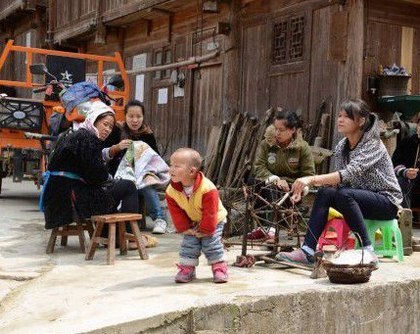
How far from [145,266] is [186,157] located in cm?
118

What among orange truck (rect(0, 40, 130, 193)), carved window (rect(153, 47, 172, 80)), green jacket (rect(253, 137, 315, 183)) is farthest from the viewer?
carved window (rect(153, 47, 172, 80))

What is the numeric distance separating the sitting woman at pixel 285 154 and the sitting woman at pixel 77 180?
1.59m

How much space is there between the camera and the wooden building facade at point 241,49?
8039mm

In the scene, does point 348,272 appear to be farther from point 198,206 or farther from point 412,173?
point 412,173

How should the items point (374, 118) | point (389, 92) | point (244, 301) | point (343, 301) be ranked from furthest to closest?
1. point (389, 92)
2. point (374, 118)
3. point (343, 301)
4. point (244, 301)

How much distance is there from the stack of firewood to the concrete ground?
3921mm

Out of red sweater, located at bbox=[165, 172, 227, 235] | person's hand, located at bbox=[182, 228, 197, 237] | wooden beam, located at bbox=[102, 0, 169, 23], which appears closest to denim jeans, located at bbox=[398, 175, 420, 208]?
red sweater, located at bbox=[165, 172, 227, 235]

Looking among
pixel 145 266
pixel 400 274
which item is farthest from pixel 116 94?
pixel 400 274

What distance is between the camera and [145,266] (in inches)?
198

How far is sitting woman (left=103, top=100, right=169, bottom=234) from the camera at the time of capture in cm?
677

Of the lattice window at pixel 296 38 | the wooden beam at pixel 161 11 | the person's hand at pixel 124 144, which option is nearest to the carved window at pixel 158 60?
the wooden beam at pixel 161 11

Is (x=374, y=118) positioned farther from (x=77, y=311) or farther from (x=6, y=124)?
(x=6, y=124)

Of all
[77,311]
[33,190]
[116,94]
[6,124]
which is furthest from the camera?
[33,190]

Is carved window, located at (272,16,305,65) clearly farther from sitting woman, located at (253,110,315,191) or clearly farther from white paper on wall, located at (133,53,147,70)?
white paper on wall, located at (133,53,147,70)
